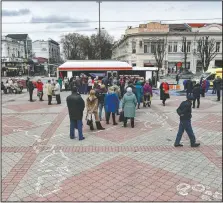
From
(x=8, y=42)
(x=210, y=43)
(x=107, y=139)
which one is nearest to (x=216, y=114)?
(x=107, y=139)

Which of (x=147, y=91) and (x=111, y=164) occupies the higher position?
(x=147, y=91)

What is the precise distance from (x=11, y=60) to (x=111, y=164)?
62.4m

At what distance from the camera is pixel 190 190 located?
468 centimetres

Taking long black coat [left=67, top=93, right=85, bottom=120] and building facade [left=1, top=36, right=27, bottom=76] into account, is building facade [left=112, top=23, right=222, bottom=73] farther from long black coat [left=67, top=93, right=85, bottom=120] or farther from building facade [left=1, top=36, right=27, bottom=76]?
long black coat [left=67, top=93, right=85, bottom=120]

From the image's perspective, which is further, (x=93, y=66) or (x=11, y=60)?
(x=11, y=60)

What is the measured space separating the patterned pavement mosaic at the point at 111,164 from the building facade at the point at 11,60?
54.3 meters

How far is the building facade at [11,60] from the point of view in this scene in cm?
5925

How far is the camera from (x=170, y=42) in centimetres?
5703

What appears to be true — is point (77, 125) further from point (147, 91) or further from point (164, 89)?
point (164, 89)

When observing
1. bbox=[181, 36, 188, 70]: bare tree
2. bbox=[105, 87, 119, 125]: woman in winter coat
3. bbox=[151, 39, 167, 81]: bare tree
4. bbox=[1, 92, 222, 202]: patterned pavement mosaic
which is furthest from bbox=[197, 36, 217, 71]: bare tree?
bbox=[105, 87, 119, 125]: woman in winter coat

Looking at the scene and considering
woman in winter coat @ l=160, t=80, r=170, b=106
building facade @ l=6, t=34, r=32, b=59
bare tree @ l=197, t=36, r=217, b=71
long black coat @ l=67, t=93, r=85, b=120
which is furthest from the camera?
building facade @ l=6, t=34, r=32, b=59

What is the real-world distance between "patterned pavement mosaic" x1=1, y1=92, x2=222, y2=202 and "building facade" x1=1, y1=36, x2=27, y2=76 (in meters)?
54.3

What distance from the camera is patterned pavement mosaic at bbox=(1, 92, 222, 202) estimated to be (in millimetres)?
4602

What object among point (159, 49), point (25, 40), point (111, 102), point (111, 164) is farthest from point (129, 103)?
point (25, 40)
